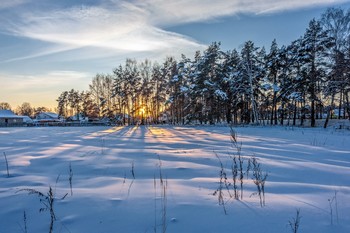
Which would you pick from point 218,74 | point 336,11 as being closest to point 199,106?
point 218,74

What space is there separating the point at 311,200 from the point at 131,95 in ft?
148

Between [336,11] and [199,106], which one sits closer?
[336,11]

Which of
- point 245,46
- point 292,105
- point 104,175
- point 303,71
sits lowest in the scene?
point 104,175

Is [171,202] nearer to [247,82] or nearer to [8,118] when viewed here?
[247,82]

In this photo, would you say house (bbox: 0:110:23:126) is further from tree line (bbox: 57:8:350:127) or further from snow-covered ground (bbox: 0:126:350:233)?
snow-covered ground (bbox: 0:126:350:233)

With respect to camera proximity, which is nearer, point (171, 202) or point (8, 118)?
point (171, 202)

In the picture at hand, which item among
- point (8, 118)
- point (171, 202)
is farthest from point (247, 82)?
point (8, 118)

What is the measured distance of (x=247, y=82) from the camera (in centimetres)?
Answer: 3444

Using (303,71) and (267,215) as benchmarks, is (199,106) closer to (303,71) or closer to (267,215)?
(303,71)

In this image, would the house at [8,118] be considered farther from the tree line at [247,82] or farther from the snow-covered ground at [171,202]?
the snow-covered ground at [171,202]

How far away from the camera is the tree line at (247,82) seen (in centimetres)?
2319

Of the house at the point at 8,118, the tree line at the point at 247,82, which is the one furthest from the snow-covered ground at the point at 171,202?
the house at the point at 8,118

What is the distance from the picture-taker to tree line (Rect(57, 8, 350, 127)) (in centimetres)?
2319

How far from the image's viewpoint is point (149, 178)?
4641 millimetres
